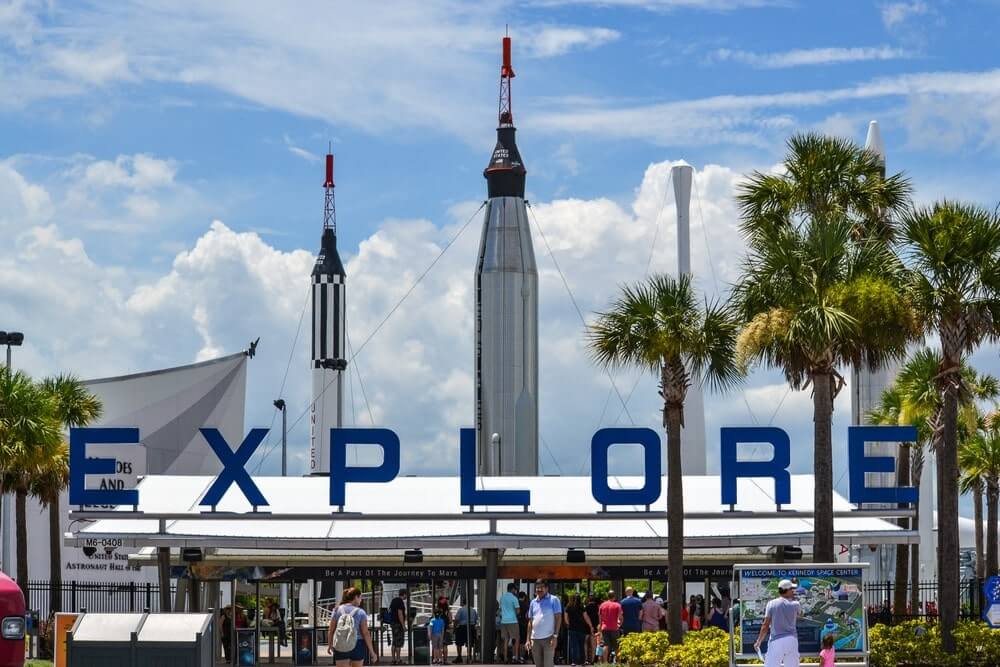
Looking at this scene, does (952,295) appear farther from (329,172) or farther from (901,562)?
(329,172)

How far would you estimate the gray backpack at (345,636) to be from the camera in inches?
800

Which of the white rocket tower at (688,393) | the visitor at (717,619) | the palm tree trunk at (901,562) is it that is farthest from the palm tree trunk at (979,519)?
the visitor at (717,619)

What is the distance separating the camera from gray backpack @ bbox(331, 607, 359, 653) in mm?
20312

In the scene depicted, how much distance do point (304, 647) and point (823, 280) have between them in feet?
48.9

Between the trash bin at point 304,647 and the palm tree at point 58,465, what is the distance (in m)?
6.22

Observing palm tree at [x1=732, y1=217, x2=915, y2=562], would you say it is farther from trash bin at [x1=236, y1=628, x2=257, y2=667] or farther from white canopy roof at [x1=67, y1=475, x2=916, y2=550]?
trash bin at [x1=236, y1=628, x2=257, y2=667]

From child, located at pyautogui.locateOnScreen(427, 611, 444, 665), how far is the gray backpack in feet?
48.0

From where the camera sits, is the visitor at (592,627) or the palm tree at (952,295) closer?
the palm tree at (952,295)

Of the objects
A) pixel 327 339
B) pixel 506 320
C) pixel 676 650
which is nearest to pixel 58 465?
pixel 676 650

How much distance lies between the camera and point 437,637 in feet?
115

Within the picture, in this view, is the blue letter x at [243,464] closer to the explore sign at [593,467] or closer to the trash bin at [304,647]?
the explore sign at [593,467]

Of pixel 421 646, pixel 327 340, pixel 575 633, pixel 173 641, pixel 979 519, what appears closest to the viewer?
pixel 173 641

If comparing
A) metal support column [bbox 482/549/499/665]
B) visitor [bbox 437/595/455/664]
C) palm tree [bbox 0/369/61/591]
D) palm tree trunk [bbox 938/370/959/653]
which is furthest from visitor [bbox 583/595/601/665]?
palm tree [bbox 0/369/61/591]

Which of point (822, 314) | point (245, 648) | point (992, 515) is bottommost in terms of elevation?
point (245, 648)
